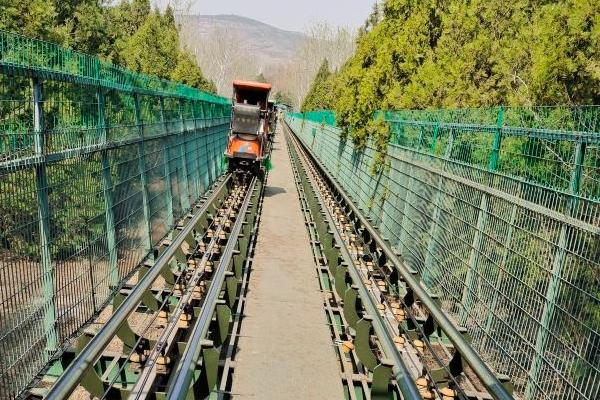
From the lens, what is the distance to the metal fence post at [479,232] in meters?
6.76

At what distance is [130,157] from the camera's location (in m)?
8.25

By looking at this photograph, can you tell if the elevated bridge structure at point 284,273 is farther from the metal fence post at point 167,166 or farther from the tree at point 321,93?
the tree at point 321,93

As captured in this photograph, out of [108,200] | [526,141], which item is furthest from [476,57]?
[108,200]

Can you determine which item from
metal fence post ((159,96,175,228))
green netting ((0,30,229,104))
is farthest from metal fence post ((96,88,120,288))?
metal fence post ((159,96,175,228))

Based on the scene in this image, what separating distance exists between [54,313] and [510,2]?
1107cm

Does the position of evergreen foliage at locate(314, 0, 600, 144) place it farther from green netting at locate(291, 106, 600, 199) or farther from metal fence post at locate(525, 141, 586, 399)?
metal fence post at locate(525, 141, 586, 399)

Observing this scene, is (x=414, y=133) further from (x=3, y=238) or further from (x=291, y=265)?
(x=3, y=238)

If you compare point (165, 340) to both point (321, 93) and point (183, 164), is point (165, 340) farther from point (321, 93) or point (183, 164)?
point (321, 93)

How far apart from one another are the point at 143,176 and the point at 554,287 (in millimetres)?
6336

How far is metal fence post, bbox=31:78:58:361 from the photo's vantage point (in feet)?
16.2

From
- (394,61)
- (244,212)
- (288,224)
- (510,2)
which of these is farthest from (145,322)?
(394,61)

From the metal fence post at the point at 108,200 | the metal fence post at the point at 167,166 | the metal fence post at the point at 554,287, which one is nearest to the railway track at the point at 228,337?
the metal fence post at the point at 108,200

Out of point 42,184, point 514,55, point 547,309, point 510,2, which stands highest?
point 510,2

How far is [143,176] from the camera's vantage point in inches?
356
